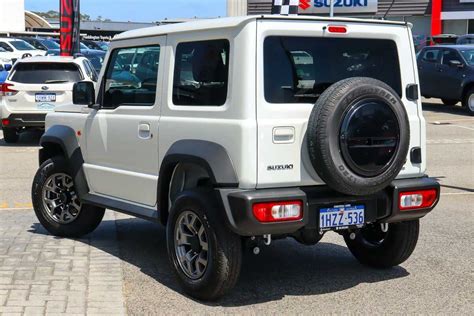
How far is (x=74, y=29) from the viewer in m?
19.8

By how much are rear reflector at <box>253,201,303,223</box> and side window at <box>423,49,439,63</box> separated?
16969mm

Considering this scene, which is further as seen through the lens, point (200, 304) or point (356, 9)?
point (356, 9)

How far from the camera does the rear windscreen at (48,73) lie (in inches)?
537

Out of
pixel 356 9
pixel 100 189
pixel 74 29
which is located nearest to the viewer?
pixel 100 189

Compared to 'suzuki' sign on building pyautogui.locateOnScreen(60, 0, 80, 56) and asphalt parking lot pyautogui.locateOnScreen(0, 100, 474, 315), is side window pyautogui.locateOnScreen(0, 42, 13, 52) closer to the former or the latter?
'suzuki' sign on building pyautogui.locateOnScreen(60, 0, 80, 56)

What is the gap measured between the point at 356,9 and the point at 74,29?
2509 cm

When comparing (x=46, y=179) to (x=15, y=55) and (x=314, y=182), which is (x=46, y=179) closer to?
(x=314, y=182)

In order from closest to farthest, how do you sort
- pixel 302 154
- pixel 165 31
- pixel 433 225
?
pixel 302 154 → pixel 165 31 → pixel 433 225

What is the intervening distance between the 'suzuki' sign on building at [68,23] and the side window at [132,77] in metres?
14.2

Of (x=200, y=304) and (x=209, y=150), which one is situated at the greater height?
(x=209, y=150)

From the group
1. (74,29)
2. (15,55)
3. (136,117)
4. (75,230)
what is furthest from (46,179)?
(15,55)

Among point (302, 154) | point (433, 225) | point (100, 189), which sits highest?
point (302, 154)

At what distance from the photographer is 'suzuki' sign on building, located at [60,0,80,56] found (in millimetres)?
19641

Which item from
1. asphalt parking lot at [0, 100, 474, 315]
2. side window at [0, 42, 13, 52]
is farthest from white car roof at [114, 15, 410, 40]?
side window at [0, 42, 13, 52]
